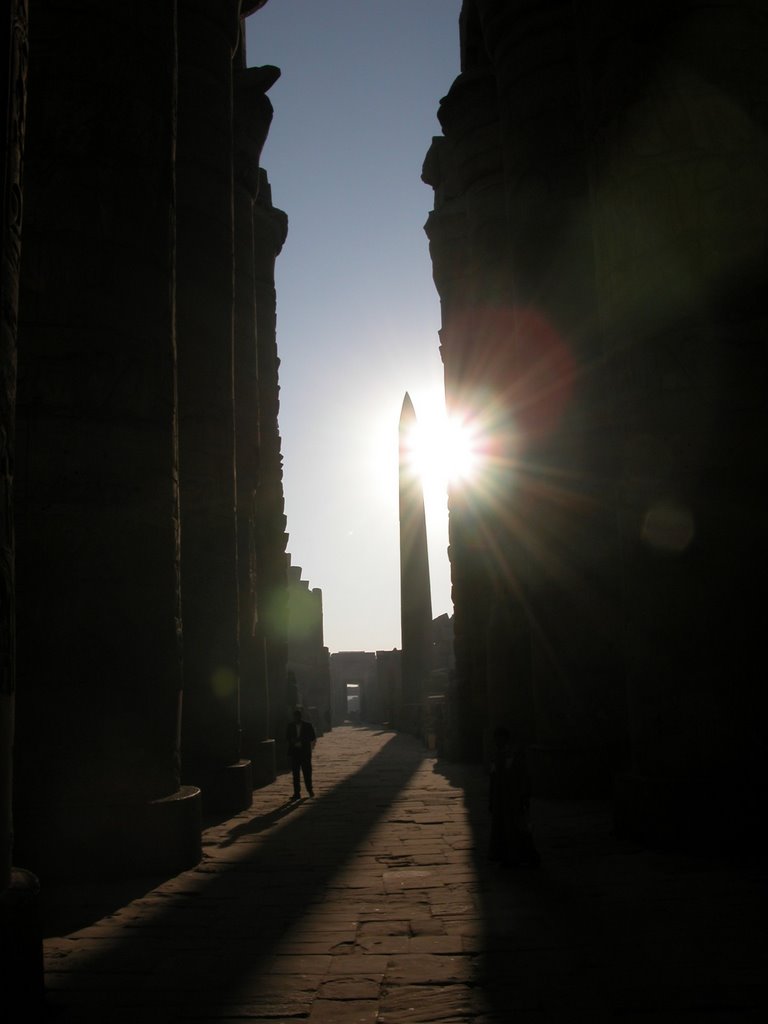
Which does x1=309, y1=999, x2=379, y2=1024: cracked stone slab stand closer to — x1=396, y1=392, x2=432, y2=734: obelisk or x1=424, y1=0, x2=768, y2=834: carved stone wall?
x1=424, y1=0, x2=768, y2=834: carved stone wall

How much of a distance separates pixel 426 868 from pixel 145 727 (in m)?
2.06

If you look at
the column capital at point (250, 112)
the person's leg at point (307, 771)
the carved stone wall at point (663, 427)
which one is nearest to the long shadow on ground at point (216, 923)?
the person's leg at point (307, 771)

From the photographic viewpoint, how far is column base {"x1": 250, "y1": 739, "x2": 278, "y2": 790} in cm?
1246

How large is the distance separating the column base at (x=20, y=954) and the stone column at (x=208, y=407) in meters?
5.95

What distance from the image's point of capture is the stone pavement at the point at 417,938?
3.55m

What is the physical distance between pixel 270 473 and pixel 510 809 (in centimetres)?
1148

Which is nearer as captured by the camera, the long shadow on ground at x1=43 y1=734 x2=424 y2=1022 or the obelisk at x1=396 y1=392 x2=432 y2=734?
the long shadow on ground at x1=43 y1=734 x2=424 y2=1022

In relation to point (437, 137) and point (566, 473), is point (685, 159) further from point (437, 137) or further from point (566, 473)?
point (437, 137)

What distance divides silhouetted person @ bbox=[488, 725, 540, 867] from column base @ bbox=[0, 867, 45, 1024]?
346cm

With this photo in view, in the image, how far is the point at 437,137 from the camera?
17328 mm

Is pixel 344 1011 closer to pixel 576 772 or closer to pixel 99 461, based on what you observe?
pixel 99 461

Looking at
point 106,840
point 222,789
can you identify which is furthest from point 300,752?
point 106,840

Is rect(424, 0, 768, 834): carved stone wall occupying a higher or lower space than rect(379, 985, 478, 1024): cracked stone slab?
higher

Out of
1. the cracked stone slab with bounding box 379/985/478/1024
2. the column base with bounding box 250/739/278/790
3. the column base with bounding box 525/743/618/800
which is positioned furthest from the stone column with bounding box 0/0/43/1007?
the column base with bounding box 250/739/278/790
